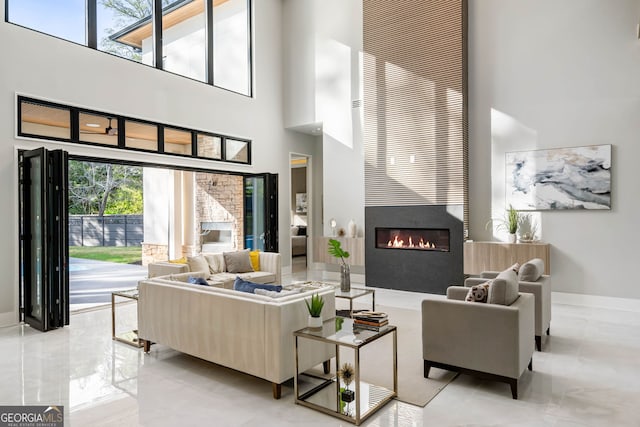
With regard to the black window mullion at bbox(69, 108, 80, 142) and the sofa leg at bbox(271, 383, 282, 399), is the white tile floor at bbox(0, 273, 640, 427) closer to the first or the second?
the sofa leg at bbox(271, 383, 282, 399)

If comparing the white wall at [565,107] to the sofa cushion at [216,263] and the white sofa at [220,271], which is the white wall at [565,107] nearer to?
the white sofa at [220,271]

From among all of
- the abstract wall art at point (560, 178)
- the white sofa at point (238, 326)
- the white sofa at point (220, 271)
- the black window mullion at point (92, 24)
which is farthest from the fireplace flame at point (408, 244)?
the black window mullion at point (92, 24)

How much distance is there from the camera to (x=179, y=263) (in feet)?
20.3

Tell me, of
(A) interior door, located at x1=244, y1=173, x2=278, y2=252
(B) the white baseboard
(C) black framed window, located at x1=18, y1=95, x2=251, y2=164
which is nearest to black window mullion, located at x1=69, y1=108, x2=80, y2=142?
(C) black framed window, located at x1=18, y1=95, x2=251, y2=164

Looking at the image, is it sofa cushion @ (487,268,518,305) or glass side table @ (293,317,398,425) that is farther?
sofa cushion @ (487,268,518,305)

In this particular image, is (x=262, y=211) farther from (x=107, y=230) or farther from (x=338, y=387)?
(x=107, y=230)

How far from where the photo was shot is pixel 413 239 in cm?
737

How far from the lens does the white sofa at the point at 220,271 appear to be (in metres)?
5.90

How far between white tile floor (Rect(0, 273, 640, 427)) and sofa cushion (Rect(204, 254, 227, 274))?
219cm

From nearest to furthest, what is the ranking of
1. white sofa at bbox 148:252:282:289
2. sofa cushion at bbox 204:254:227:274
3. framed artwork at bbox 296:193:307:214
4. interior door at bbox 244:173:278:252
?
1. white sofa at bbox 148:252:282:289
2. sofa cushion at bbox 204:254:227:274
3. interior door at bbox 244:173:278:252
4. framed artwork at bbox 296:193:307:214

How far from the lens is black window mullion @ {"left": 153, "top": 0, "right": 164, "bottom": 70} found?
6.95 m

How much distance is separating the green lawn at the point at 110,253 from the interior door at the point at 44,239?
25.9ft

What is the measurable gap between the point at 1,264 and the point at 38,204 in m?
0.88

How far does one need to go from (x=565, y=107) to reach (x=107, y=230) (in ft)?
43.4
